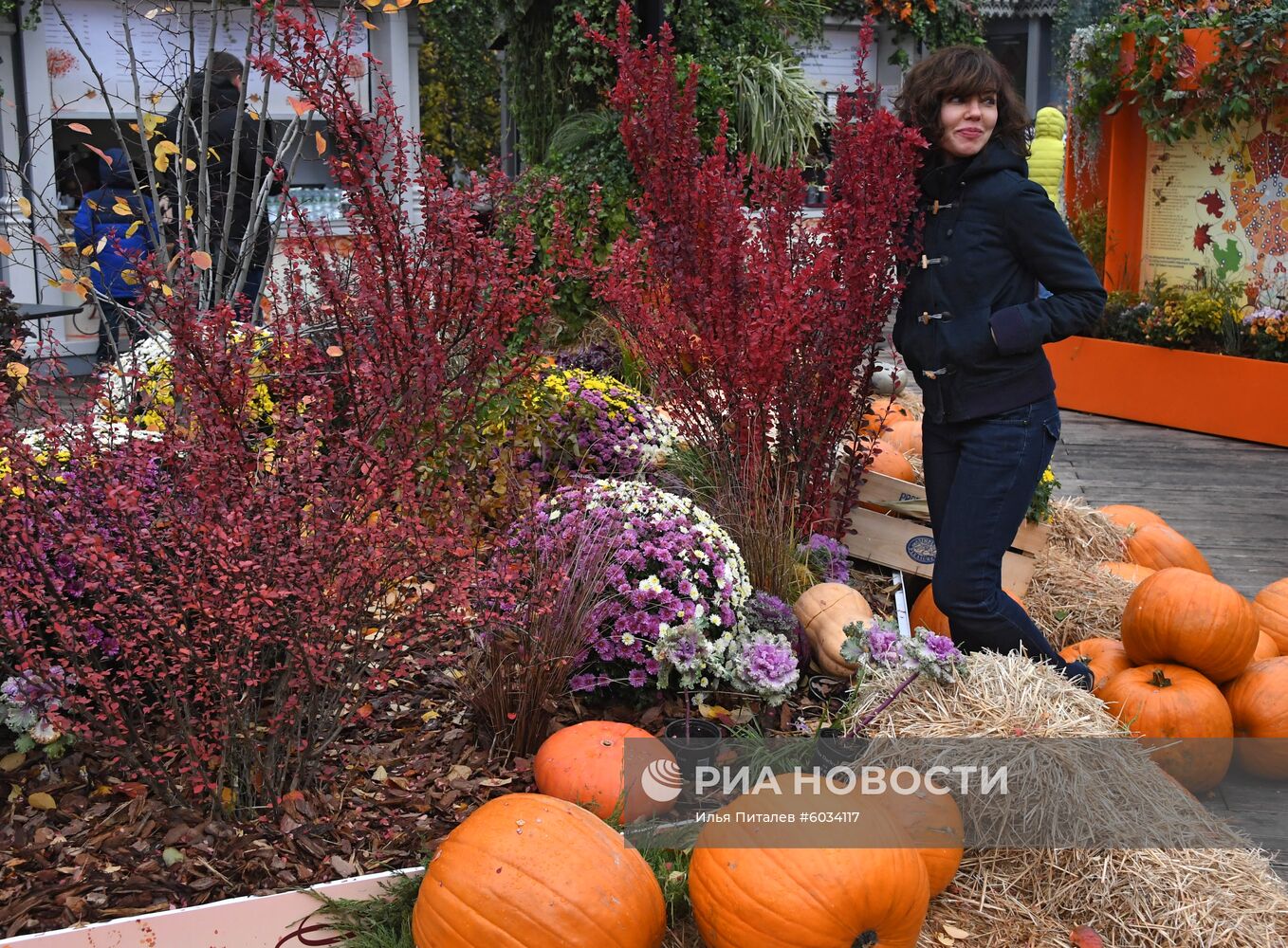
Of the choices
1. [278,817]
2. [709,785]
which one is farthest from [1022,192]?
[278,817]

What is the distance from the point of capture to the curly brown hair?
3238mm

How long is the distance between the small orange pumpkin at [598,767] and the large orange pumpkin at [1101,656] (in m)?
1.54

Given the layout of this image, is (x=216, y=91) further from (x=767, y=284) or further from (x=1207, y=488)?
(x=1207, y=488)

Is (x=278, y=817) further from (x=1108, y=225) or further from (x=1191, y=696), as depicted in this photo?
(x=1108, y=225)

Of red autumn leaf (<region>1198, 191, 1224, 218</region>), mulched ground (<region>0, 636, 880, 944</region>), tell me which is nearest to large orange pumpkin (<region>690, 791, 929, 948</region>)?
mulched ground (<region>0, 636, 880, 944</region>)

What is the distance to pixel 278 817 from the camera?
2.67 metres

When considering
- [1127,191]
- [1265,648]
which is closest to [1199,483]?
[1265,648]

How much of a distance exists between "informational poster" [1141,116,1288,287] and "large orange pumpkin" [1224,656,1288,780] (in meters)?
6.33

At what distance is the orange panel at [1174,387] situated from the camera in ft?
28.2

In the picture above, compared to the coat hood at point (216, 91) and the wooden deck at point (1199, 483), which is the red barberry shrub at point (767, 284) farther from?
the wooden deck at point (1199, 483)

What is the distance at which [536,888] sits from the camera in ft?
7.54

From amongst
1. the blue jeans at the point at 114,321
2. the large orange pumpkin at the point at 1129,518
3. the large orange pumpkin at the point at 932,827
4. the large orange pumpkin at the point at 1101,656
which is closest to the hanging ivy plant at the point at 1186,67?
the large orange pumpkin at the point at 1129,518

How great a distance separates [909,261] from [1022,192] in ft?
1.70

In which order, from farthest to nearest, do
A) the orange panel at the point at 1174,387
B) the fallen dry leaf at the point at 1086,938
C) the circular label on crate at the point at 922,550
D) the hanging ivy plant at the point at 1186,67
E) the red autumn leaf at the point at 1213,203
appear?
1. the red autumn leaf at the point at 1213,203
2. the orange panel at the point at 1174,387
3. the hanging ivy plant at the point at 1186,67
4. the circular label on crate at the point at 922,550
5. the fallen dry leaf at the point at 1086,938
